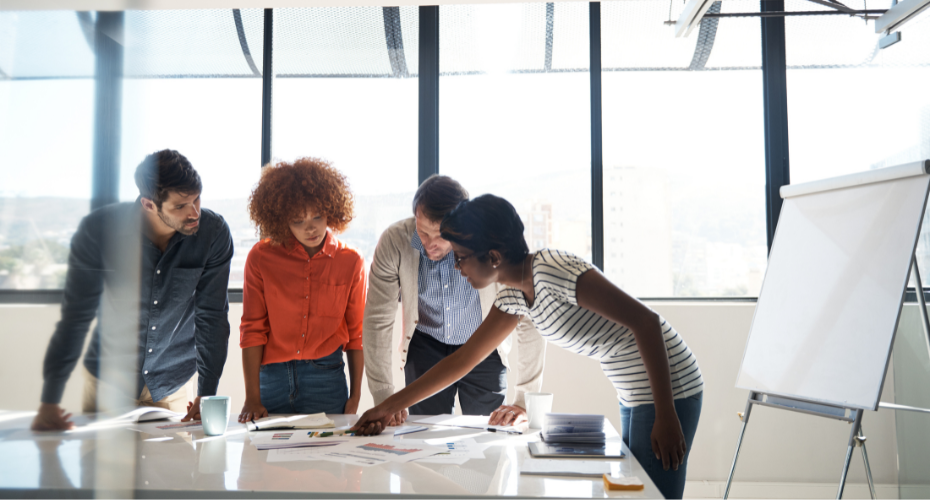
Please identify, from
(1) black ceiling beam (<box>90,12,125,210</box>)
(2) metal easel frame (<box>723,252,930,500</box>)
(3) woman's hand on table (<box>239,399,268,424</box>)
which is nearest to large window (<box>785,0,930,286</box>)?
(2) metal easel frame (<box>723,252,930,500</box>)

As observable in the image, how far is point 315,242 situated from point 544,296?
85 centimetres

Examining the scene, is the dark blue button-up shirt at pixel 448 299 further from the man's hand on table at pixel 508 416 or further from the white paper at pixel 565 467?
the white paper at pixel 565 467

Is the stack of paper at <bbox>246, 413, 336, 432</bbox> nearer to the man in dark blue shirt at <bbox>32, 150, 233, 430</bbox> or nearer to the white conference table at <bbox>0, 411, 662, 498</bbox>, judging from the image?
the white conference table at <bbox>0, 411, 662, 498</bbox>

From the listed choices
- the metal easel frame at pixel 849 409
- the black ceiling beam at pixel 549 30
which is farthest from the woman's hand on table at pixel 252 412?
the black ceiling beam at pixel 549 30

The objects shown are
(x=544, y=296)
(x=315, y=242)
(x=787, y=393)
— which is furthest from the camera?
(x=787, y=393)

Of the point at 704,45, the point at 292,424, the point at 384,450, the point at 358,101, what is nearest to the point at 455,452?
the point at 384,450

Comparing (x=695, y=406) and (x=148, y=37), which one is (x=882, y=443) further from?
(x=148, y=37)

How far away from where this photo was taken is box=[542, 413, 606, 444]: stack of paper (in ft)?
4.50

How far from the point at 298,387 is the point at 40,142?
1657mm

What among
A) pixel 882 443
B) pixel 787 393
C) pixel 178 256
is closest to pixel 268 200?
pixel 178 256

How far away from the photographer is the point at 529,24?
3.54m

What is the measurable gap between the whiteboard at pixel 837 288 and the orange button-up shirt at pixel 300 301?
5.73 feet

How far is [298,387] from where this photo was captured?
6.15ft

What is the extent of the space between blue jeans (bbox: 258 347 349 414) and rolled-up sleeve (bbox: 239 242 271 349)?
0.34 ft
